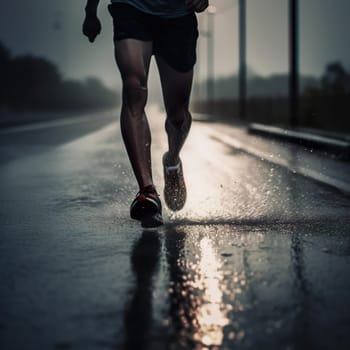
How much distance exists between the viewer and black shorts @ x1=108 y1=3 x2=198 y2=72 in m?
4.73

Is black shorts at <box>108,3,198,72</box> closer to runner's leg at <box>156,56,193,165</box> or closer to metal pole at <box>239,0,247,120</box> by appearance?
runner's leg at <box>156,56,193,165</box>

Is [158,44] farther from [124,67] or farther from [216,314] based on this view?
[216,314]

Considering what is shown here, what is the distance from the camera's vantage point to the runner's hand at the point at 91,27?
16.5 ft

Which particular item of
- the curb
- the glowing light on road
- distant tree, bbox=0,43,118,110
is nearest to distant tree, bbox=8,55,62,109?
distant tree, bbox=0,43,118,110

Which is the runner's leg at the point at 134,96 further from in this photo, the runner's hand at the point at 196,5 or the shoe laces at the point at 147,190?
the runner's hand at the point at 196,5

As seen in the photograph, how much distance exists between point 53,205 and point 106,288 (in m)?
2.73

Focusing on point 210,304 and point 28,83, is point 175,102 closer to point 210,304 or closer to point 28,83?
point 210,304

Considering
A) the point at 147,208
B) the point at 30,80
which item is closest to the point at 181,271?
the point at 147,208

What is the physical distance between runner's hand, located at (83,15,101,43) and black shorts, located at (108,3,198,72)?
0.69ft

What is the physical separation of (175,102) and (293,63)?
13.6m

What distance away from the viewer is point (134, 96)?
473cm

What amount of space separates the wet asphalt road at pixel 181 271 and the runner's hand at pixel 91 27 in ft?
4.03

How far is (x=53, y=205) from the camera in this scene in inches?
224

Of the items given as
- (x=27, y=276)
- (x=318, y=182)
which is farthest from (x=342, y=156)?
(x=27, y=276)
